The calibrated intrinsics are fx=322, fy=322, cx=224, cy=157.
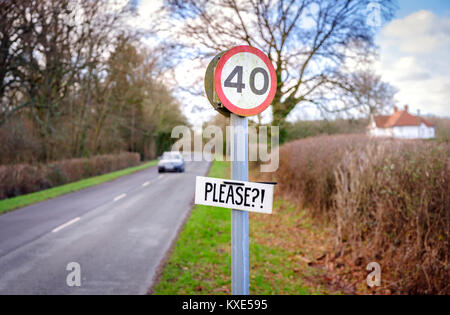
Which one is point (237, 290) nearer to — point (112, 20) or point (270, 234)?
point (270, 234)

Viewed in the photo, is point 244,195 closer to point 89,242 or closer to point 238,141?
point 238,141

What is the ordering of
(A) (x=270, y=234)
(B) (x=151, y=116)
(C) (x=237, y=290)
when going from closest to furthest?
(C) (x=237, y=290)
(A) (x=270, y=234)
(B) (x=151, y=116)

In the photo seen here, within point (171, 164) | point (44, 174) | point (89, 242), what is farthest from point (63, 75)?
point (89, 242)

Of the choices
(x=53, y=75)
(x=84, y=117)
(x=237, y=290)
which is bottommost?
(x=237, y=290)

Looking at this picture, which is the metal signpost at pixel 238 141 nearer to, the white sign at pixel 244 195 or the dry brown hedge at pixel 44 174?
the white sign at pixel 244 195

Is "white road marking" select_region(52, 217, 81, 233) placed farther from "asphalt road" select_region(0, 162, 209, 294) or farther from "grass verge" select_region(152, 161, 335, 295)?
"grass verge" select_region(152, 161, 335, 295)

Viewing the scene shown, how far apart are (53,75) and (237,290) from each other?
19.0m

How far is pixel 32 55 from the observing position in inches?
566

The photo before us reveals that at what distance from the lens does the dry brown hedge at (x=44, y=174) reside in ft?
45.6

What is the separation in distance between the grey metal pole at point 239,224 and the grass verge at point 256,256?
2774 mm

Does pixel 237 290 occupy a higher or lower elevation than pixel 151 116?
lower

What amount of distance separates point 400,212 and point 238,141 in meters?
3.71
